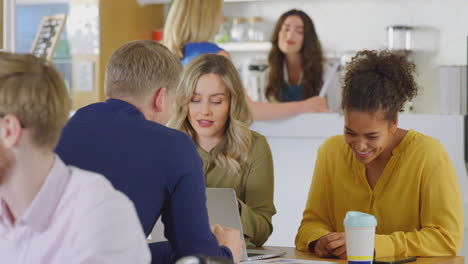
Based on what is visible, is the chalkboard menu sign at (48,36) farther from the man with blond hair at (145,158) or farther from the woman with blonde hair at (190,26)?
the man with blond hair at (145,158)

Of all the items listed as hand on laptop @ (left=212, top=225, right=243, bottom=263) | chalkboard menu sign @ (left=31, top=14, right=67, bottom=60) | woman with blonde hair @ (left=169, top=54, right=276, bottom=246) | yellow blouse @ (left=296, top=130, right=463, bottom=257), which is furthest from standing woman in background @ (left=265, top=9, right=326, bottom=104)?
hand on laptop @ (left=212, top=225, right=243, bottom=263)

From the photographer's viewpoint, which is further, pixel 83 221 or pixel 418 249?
pixel 418 249

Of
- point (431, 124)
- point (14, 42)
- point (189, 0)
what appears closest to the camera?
point (431, 124)

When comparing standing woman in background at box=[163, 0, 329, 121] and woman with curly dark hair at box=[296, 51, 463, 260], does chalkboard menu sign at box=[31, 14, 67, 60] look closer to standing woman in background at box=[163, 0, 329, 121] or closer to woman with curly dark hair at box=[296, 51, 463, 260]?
standing woman in background at box=[163, 0, 329, 121]

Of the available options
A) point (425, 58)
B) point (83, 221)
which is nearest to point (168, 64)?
point (83, 221)

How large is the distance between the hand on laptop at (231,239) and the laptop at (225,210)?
0.39ft

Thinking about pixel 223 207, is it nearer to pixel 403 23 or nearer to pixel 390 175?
pixel 390 175

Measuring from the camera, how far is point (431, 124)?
3.05 m

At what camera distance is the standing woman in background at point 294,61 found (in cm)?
426

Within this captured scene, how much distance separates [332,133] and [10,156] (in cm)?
225

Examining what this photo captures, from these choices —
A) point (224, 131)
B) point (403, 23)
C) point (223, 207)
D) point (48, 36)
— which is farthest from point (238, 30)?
point (223, 207)

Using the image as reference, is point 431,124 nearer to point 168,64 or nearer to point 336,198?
point 336,198

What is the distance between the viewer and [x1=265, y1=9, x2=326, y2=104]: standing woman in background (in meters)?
4.26

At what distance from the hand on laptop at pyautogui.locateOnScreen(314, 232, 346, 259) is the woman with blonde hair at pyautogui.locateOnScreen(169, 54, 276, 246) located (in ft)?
1.31
